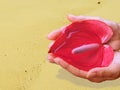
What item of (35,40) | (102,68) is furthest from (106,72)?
(35,40)

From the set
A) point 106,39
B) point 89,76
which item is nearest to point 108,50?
point 106,39

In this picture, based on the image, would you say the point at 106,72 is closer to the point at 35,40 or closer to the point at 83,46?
the point at 83,46

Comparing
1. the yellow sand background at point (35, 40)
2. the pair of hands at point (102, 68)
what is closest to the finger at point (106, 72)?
the pair of hands at point (102, 68)

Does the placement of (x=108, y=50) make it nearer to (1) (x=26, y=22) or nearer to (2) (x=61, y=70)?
(2) (x=61, y=70)

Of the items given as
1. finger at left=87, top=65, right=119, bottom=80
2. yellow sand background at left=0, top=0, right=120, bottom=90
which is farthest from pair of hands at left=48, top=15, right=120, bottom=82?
yellow sand background at left=0, top=0, right=120, bottom=90

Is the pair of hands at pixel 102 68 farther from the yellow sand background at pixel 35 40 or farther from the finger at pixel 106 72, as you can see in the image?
the yellow sand background at pixel 35 40
